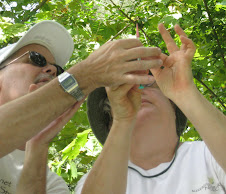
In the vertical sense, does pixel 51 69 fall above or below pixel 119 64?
above

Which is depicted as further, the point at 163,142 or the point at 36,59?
the point at 36,59

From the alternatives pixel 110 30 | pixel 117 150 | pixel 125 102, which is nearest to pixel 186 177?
pixel 117 150

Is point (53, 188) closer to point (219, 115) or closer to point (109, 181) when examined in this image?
point (109, 181)

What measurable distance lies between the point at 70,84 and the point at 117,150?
0.43 m

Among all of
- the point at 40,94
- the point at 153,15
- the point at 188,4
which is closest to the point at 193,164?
the point at 40,94

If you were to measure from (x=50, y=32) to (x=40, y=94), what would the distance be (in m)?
1.24

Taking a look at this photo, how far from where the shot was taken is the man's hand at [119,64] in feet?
5.00

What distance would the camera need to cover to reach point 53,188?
2.17 metres

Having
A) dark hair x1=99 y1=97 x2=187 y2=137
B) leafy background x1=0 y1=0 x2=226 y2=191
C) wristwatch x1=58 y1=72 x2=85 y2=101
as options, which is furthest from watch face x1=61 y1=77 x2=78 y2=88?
leafy background x1=0 y1=0 x2=226 y2=191

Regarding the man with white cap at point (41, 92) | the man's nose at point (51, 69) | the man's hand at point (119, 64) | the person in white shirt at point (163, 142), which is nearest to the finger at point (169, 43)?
the person in white shirt at point (163, 142)

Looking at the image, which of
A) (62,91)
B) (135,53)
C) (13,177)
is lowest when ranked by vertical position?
(13,177)

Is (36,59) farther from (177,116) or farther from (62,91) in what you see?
(177,116)

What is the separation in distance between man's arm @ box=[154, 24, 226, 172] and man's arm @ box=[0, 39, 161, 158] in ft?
0.48

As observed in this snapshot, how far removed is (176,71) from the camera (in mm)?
1663
